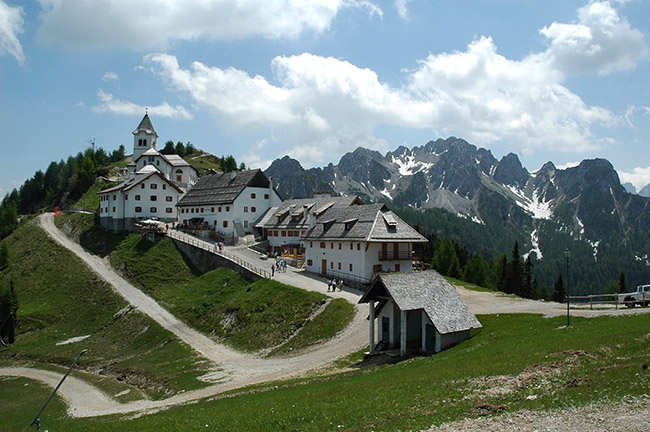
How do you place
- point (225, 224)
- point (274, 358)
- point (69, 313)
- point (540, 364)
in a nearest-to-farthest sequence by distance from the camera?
point (540, 364) < point (274, 358) < point (69, 313) < point (225, 224)

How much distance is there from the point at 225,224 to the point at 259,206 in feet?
24.7

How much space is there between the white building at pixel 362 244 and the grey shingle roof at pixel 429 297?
19769 millimetres

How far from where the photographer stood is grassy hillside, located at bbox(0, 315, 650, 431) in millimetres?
14008

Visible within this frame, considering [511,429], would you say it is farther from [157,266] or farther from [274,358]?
[157,266]

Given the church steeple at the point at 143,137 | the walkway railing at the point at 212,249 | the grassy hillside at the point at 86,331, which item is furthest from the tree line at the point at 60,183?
the walkway railing at the point at 212,249

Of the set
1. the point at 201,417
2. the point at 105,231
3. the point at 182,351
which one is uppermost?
the point at 105,231

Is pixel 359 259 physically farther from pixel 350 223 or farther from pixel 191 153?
pixel 191 153

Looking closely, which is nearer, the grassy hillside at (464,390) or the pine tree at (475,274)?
the grassy hillside at (464,390)

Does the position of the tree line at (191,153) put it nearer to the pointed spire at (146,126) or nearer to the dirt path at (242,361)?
the pointed spire at (146,126)

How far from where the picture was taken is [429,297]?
29266 millimetres

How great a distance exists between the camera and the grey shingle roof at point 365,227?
171 ft

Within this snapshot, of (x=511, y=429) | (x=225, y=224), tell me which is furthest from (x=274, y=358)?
(x=225, y=224)

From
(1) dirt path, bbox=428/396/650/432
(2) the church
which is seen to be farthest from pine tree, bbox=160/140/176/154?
(1) dirt path, bbox=428/396/650/432

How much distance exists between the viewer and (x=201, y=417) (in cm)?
1819
